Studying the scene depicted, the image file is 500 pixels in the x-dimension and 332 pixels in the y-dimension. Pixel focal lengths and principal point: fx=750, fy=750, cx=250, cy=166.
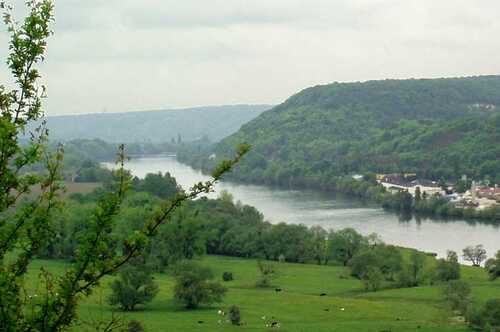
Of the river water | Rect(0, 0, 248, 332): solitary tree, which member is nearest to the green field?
the river water

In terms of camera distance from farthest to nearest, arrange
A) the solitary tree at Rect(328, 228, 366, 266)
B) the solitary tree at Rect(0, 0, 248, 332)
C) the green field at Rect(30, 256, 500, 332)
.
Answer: the solitary tree at Rect(328, 228, 366, 266)
the green field at Rect(30, 256, 500, 332)
the solitary tree at Rect(0, 0, 248, 332)

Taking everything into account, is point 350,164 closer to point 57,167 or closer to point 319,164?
point 319,164

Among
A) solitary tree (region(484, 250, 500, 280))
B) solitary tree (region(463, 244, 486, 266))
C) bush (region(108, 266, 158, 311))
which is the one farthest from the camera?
solitary tree (region(463, 244, 486, 266))

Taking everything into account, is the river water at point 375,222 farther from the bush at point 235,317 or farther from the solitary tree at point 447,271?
the bush at point 235,317

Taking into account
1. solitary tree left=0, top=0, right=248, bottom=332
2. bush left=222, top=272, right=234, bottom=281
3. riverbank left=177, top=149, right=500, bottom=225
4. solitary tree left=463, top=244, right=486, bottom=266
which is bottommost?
bush left=222, top=272, right=234, bottom=281

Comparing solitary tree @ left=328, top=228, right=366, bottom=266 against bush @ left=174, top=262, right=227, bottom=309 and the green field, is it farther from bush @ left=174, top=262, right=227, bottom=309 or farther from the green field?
bush @ left=174, top=262, right=227, bottom=309

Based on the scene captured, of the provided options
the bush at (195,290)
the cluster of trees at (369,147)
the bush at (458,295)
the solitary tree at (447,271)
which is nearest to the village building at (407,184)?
the cluster of trees at (369,147)

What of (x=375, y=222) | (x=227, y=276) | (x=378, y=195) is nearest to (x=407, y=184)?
(x=378, y=195)

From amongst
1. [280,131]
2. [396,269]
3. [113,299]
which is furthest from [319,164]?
[113,299]

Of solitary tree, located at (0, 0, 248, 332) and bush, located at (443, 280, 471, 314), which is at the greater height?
solitary tree, located at (0, 0, 248, 332)
